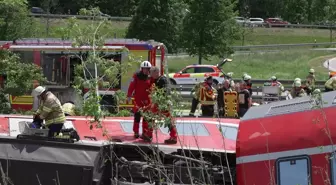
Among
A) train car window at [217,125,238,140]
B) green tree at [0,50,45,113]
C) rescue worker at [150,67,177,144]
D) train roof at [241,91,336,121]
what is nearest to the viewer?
rescue worker at [150,67,177,144]

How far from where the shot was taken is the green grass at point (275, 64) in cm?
3969

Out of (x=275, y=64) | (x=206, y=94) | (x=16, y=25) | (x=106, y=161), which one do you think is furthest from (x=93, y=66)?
(x=275, y=64)

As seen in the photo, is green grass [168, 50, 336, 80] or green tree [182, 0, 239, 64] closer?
green tree [182, 0, 239, 64]

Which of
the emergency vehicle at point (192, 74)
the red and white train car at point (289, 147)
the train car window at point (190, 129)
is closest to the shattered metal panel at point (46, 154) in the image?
the train car window at point (190, 129)

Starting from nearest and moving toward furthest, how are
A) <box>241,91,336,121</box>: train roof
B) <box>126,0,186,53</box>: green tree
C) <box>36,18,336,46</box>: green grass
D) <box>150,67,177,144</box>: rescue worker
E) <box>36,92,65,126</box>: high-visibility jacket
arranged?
<box>150,67,177,144</box>: rescue worker → <box>241,91,336,121</box>: train roof → <box>36,92,65,126</box>: high-visibility jacket → <box>126,0,186,53</box>: green tree → <box>36,18,336,46</box>: green grass

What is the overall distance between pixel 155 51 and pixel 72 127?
39.2 ft

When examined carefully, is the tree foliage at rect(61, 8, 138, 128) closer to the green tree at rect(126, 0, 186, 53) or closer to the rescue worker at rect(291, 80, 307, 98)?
the rescue worker at rect(291, 80, 307, 98)

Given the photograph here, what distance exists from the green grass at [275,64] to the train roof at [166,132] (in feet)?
90.6

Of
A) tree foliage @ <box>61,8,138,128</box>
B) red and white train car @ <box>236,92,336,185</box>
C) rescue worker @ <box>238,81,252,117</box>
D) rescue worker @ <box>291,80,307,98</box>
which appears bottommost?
rescue worker @ <box>238,81,252,117</box>

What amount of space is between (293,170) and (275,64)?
39.6 m

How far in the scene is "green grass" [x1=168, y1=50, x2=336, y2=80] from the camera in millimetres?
39688

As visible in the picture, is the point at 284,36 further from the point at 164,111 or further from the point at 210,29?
the point at 164,111

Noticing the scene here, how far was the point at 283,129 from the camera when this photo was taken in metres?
6.59

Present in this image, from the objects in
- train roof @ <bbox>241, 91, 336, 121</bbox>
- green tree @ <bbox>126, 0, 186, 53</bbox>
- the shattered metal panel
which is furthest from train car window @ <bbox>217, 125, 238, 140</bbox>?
green tree @ <bbox>126, 0, 186, 53</bbox>
